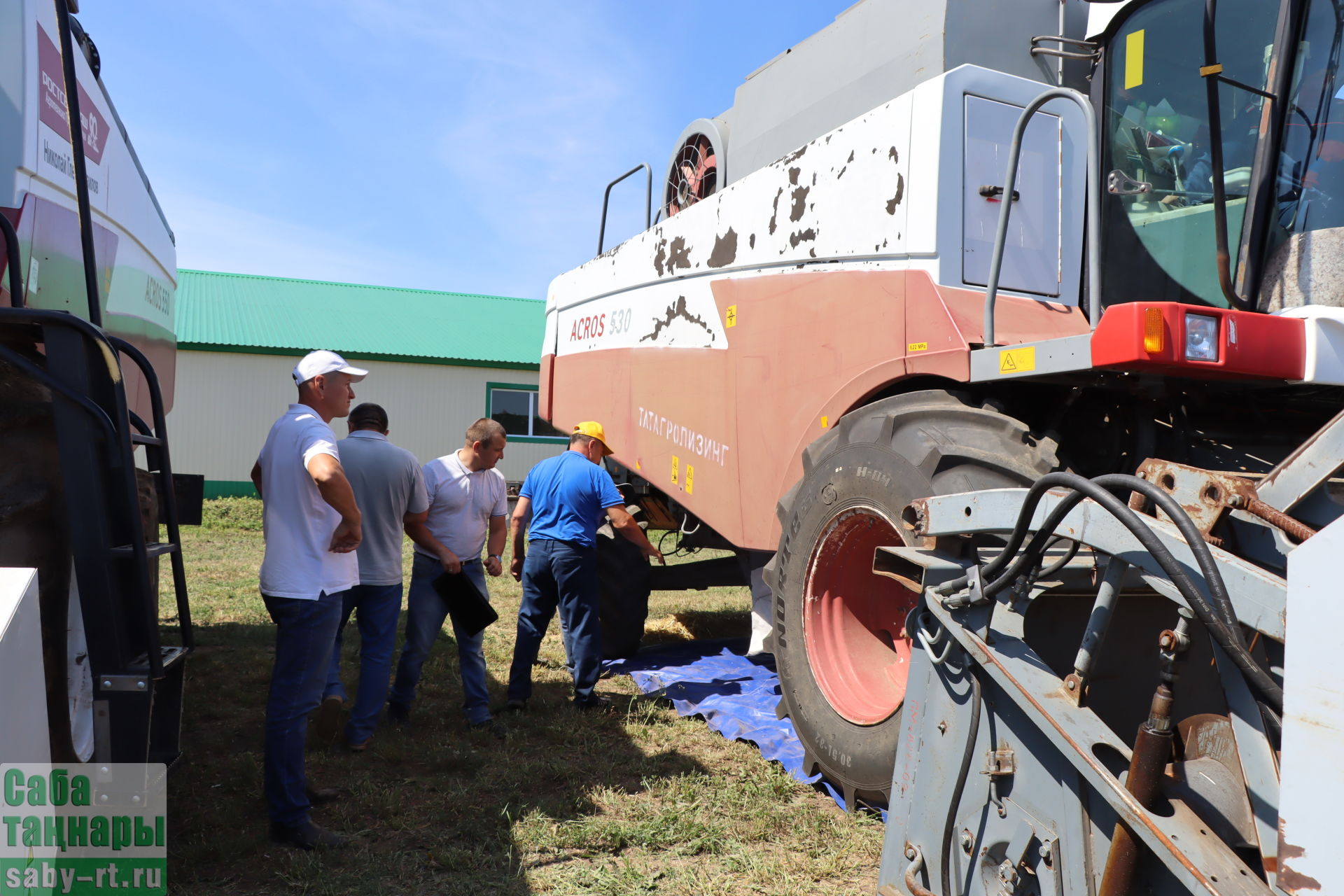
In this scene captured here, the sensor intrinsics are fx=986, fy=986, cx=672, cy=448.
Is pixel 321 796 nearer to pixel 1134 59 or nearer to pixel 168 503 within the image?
pixel 168 503

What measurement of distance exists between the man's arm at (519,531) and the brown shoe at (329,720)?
1.66 m

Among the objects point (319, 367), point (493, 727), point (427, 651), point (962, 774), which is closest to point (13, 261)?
point (319, 367)

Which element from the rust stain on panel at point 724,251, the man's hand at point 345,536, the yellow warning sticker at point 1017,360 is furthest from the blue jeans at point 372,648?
the yellow warning sticker at point 1017,360

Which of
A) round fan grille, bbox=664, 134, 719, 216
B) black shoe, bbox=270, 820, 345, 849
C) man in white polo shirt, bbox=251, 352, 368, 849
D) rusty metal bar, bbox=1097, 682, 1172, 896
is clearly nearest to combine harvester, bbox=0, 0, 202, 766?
man in white polo shirt, bbox=251, 352, 368, 849

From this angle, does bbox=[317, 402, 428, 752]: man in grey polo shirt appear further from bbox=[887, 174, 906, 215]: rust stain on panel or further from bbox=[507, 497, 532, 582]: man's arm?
bbox=[887, 174, 906, 215]: rust stain on panel

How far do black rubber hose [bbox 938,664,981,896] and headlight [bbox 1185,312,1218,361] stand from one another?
1225 mm

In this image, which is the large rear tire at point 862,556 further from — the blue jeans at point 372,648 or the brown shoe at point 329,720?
the brown shoe at point 329,720

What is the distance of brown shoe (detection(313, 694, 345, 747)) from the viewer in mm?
4836

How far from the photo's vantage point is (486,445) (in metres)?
5.56

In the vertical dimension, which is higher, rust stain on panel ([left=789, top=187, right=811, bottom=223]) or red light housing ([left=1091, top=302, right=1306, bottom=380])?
rust stain on panel ([left=789, top=187, right=811, bottom=223])

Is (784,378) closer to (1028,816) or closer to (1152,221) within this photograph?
(1152,221)

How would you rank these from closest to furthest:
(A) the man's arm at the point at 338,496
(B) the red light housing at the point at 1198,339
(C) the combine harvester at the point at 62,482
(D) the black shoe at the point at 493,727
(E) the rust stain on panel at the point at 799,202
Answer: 1. (C) the combine harvester at the point at 62,482
2. (B) the red light housing at the point at 1198,339
3. (A) the man's arm at the point at 338,496
4. (E) the rust stain on panel at the point at 799,202
5. (D) the black shoe at the point at 493,727

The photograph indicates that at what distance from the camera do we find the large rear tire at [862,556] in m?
3.48

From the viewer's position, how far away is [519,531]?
6.54 meters
